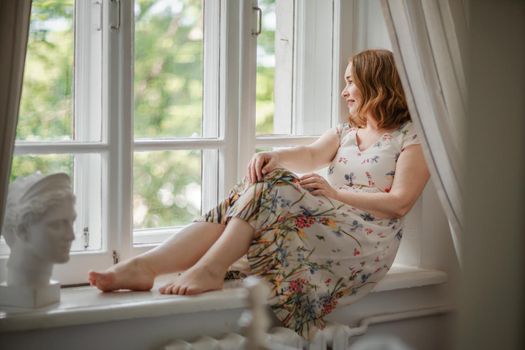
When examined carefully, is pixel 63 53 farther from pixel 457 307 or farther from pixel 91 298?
pixel 457 307

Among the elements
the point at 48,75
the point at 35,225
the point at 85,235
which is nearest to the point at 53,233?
the point at 35,225

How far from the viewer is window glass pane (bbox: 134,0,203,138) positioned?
Answer: 93.1 inches

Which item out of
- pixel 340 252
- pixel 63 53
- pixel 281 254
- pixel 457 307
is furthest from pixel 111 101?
pixel 457 307

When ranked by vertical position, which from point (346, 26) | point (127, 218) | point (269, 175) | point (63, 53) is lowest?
point (127, 218)

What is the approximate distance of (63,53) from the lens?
Result: 7.26ft

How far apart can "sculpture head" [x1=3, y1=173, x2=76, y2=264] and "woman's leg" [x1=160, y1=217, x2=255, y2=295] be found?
0.39 m

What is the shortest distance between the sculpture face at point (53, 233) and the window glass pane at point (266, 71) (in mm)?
1032

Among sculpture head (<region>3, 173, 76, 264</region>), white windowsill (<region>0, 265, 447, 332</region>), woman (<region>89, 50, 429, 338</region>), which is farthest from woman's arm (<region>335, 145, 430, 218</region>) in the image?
sculpture head (<region>3, 173, 76, 264</region>)

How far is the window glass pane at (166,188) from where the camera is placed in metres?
2.39

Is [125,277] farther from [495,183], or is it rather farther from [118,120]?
[495,183]

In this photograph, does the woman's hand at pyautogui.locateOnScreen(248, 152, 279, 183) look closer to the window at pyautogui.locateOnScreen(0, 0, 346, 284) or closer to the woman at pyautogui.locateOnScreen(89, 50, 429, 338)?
the woman at pyautogui.locateOnScreen(89, 50, 429, 338)

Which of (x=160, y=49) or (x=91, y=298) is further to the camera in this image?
(x=160, y=49)

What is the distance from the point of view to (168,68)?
2.43m

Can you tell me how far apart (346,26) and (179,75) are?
0.76 meters
